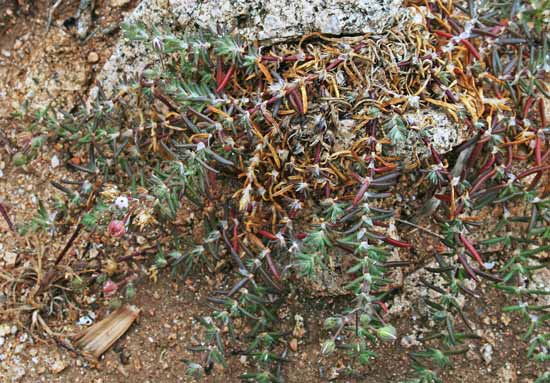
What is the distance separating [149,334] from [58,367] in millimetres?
507

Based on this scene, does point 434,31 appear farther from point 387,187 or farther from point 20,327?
point 20,327

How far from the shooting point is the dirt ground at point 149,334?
357 centimetres

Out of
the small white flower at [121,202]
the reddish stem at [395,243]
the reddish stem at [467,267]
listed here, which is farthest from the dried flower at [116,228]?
the reddish stem at [467,267]

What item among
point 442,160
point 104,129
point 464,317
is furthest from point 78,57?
point 464,317

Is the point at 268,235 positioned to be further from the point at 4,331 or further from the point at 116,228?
the point at 4,331

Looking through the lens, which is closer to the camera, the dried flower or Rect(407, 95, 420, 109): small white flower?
the dried flower

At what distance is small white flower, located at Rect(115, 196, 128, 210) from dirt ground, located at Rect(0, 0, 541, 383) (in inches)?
27.2

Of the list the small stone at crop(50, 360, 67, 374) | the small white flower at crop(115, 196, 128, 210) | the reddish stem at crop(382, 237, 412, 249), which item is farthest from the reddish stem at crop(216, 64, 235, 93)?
the small stone at crop(50, 360, 67, 374)

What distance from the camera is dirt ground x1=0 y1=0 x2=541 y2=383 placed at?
3566mm

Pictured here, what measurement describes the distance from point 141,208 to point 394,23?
1.65 meters

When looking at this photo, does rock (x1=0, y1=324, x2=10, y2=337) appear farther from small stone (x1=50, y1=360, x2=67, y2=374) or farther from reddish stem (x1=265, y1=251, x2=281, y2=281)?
reddish stem (x1=265, y1=251, x2=281, y2=281)

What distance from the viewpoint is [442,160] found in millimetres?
3584

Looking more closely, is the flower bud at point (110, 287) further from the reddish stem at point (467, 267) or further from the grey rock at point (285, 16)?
the reddish stem at point (467, 267)

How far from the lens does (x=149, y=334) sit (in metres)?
3.67
